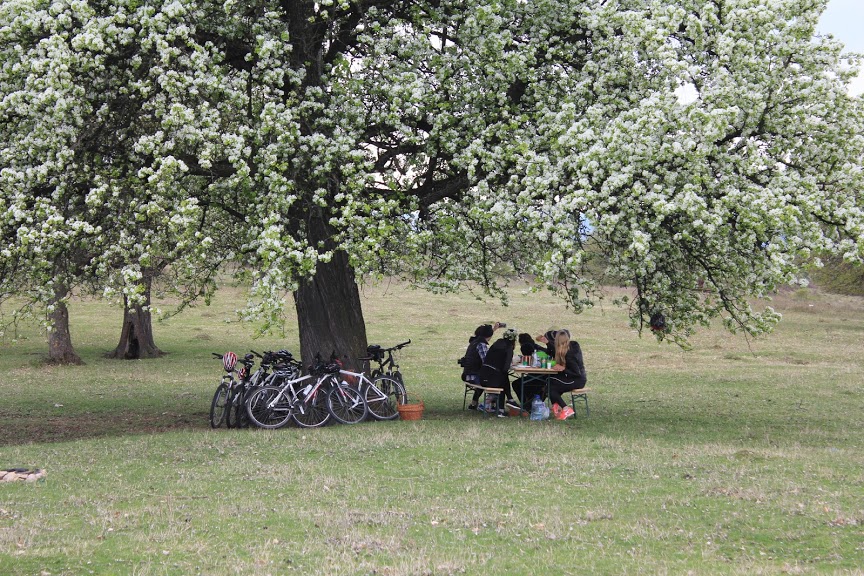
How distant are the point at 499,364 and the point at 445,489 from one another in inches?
320

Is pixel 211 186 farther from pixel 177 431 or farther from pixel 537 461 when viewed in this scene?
pixel 537 461

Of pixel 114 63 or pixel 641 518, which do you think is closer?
pixel 641 518

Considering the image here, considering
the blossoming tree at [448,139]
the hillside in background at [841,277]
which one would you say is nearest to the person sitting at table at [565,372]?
the blossoming tree at [448,139]

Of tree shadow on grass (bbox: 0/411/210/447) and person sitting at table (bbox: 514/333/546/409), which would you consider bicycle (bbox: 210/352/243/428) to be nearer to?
tree shadow on grass (bbox: 0/411/210/447)

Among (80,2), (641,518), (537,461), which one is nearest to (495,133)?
(537,461)

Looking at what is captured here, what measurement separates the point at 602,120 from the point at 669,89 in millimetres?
1230

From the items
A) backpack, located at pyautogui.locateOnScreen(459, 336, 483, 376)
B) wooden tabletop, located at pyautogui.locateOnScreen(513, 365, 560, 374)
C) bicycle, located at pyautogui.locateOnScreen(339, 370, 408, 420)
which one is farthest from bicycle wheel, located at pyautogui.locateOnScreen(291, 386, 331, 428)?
wooden tabletop, located at pyautogui.locateOnScreen(513, 365, 560, 374)

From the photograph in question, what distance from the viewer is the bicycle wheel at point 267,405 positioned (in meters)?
18.2

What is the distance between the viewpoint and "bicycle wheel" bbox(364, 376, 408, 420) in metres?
19.0

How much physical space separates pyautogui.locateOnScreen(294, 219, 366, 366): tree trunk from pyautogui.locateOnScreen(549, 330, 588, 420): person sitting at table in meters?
4.20

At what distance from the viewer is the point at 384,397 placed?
19.1 m

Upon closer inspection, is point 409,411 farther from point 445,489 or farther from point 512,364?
point 445,489

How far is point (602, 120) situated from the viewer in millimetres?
15266

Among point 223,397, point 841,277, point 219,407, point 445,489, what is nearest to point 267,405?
point 223,397
